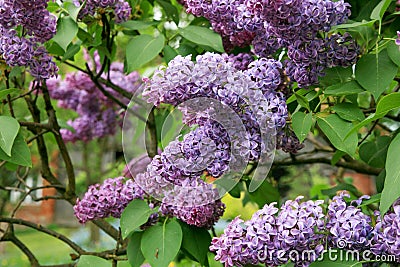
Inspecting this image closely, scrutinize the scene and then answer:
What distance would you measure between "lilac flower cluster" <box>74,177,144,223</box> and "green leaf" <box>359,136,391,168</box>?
22.6 inches

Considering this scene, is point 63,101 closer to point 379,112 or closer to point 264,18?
point 264,18

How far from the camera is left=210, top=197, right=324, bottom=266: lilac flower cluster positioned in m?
0.91

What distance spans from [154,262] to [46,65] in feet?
1.62

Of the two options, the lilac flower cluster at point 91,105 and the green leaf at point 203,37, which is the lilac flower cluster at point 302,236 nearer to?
the green leaf at point 203,37

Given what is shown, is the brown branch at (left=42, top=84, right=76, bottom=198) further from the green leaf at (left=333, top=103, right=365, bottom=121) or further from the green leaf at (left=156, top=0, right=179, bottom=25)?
the green leaf at (left=333, top=103, right=365, bottom=121)

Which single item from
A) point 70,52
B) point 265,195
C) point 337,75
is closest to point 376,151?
point 265,195

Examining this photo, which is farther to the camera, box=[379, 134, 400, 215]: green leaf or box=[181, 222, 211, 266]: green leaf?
box=[181, 222, 211, 266]: green leaf

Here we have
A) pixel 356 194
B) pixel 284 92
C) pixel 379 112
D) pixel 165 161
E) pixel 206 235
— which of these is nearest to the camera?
Result: pixel 379 112

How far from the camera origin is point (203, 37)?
4.20 feet

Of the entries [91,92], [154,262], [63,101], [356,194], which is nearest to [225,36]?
[154,262]

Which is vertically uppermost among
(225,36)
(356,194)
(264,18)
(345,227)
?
(264,18)

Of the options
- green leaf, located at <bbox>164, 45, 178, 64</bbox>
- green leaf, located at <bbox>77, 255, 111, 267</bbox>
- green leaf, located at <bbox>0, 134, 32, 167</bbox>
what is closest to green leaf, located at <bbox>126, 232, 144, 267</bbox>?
green leaf, located at <bbox>77, 255, 111, 267</bbox>

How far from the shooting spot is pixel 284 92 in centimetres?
115

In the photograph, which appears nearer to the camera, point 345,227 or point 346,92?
point 345,227
